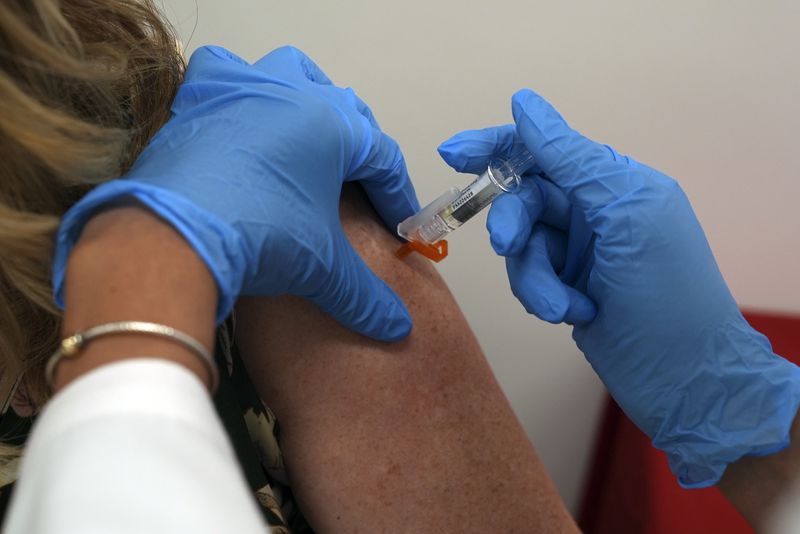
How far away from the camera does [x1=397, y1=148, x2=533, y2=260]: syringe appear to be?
934 mm

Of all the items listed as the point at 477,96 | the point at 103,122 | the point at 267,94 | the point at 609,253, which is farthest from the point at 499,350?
the point at 103,122

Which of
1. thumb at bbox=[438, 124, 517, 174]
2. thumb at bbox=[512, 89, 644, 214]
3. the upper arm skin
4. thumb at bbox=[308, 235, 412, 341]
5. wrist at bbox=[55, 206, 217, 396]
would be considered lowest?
the upper arm skin

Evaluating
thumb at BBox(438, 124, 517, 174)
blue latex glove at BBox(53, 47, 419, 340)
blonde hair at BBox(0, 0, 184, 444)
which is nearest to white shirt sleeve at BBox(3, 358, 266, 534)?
blue latex glove at BBox(53, 47, 419, 340)

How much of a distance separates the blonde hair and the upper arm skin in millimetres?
294

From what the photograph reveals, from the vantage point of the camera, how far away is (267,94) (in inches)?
34.4

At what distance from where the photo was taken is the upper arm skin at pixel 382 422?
977 millimetres

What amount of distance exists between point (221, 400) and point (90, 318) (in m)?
0.44

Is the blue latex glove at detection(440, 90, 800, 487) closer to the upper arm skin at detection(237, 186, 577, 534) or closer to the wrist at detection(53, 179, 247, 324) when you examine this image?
the upper arm skin at detection(237, 186, 577, 534)

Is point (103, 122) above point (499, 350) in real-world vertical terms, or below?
above

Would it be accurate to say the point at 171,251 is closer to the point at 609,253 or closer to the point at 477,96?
the point at 609,253

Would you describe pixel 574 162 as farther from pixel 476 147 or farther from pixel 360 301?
pixel 360 301

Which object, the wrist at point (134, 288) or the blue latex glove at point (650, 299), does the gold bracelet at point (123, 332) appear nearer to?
the wrist at point (134, 288)

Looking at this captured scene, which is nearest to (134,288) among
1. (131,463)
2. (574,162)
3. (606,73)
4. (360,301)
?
(131,463)

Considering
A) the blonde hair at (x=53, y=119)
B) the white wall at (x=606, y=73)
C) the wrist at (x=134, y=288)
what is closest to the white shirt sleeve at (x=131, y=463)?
the wrist at (x=134, y=288)
